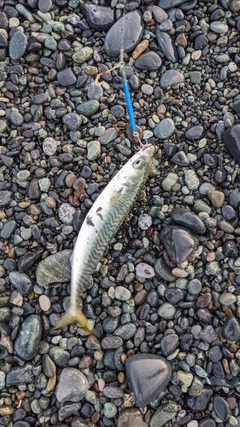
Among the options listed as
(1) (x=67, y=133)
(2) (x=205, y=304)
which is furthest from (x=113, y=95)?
(2) (x=205, y=304)

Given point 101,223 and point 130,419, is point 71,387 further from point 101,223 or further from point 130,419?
point 101,223

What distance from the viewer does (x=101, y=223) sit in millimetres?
4422

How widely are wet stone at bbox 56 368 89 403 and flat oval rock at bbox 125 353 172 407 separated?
491mm

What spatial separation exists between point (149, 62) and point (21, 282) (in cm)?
297

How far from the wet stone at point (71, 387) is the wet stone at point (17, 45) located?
12.1ft

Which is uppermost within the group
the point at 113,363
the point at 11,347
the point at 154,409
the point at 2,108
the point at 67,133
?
the point at 2,108

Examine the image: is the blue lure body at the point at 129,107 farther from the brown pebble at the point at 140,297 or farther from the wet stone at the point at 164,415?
the wet stone at the point at 164,415

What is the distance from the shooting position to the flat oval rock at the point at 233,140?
4824 mm

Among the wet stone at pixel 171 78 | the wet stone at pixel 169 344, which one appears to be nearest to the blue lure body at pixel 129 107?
the wet stone at pixel 171 78

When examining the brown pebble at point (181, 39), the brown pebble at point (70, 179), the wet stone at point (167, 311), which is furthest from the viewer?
the brown pebble at point (181, 39)

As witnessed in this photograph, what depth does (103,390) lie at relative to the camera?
451 cm

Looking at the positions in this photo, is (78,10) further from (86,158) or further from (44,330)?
(44,330)

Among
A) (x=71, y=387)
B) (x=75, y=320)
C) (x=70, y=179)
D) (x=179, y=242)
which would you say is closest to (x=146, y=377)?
(x=71, y=387)

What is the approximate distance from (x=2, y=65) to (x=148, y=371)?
3.87 meters
